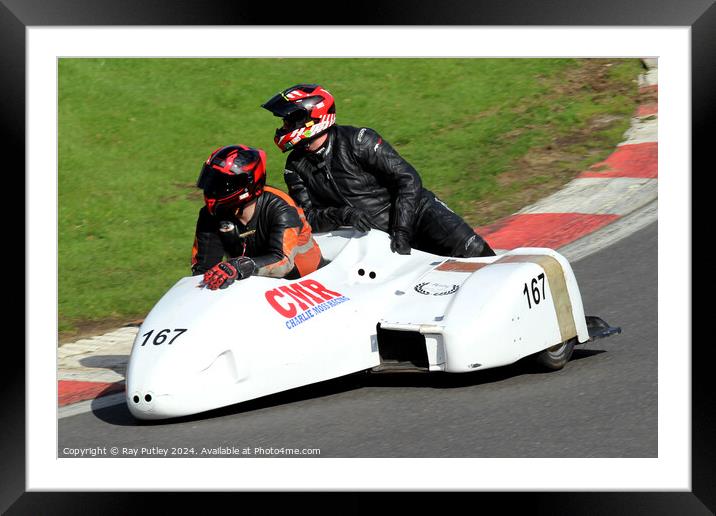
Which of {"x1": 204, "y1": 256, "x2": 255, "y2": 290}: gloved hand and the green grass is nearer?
{"x1": 204, "y1": 256, "x2": 255, "y2": 290}: gloved hand

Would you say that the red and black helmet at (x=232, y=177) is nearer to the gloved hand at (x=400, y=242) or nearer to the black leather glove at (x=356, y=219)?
the black leather glove at (x=356, y=219)

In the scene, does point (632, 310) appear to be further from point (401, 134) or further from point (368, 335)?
point (401, 134)

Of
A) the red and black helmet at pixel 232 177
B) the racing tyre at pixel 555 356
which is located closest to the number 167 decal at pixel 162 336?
the red and black helmet at pixel 232 177

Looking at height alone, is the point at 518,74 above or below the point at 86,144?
above

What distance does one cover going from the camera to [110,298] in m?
9.73

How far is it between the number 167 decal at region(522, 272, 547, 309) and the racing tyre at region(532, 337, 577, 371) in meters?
0.33

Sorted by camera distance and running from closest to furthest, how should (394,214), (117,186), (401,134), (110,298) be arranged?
1. (394,214)
2. (110,298)
3. (117,186)
4. (401,134)

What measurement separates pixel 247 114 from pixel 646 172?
446 centimetres

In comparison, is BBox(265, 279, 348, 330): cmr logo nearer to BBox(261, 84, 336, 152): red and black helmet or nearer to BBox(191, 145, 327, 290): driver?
BBox(191, 145, 327, 290): driver

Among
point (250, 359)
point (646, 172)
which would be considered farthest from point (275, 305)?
point (646, 172)

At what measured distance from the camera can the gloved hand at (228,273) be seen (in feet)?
21.6

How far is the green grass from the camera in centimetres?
1104

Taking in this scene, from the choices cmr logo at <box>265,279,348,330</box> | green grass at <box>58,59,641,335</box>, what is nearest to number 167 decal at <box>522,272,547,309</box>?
cmr logo at <box>265,279,348,330</box>

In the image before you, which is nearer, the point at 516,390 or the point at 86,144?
the point at 516,390
